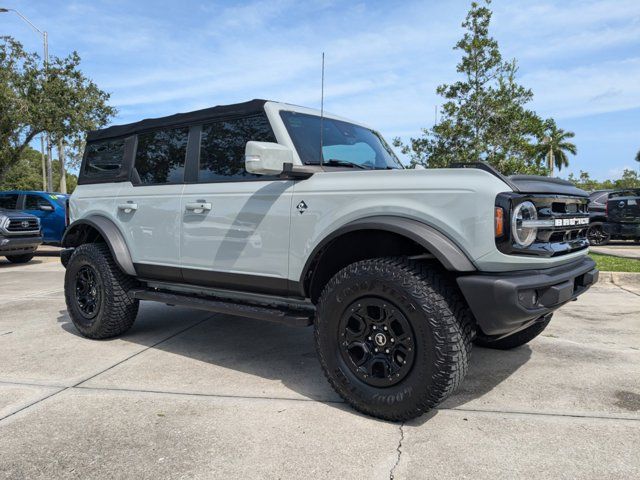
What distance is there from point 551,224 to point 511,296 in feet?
1.88

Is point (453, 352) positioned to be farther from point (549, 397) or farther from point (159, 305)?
point (159, 305)

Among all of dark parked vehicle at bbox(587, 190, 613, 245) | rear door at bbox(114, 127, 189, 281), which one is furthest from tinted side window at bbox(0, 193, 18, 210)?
dark parked vehicle at bbox(587, 190, 613, 245)

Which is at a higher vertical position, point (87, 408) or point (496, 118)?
point (496, 118)

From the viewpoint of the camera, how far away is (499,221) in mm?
2576

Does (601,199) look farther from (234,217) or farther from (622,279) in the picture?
(234,217)

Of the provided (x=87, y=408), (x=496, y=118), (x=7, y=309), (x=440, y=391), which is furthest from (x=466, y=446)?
(x=496, y=118)

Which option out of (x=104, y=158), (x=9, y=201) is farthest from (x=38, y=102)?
(x=104, y=158)

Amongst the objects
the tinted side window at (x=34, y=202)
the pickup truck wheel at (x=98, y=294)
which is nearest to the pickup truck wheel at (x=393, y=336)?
the pickup truck wheel at (x=98, y=294)

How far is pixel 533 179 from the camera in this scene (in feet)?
9.79

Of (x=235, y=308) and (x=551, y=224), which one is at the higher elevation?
(x=551, y=224)

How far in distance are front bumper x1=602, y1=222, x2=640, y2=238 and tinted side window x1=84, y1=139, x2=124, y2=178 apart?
42.9 ft

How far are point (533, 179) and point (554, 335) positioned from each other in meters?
2.34

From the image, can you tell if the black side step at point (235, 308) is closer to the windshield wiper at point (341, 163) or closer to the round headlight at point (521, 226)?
the windshield wiper at point (341, 163)

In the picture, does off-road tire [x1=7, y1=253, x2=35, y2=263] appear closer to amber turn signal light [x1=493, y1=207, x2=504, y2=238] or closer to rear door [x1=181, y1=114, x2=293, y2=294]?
rear door [x1=181, y1=114, x2=293, y2=294]
